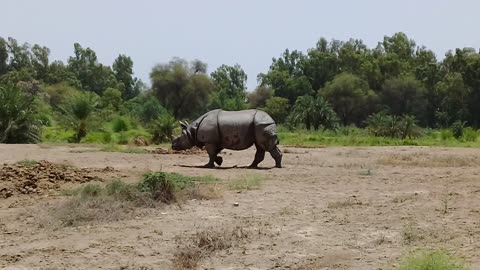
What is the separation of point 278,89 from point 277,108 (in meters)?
11.6

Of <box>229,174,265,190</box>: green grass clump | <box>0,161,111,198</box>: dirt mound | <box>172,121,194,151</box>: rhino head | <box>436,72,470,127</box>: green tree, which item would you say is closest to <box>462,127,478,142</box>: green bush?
<box>436,72,470,127</box>: green tree

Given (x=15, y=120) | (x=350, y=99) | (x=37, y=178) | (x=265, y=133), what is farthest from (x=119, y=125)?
(x=350, y=99)

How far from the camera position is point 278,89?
3369 inches

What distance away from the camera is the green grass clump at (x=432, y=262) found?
7191mm

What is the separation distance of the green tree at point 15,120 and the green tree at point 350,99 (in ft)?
142

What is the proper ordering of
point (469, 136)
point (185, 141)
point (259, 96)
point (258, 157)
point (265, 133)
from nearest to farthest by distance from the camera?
point (265, 133), point (258, 157), point (185, 141), point (469, 136), point (259, 96)

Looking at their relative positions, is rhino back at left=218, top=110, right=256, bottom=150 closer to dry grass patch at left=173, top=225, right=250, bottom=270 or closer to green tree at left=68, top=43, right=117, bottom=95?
dry grass patch at left=173, top=225, right=250, bottom=270

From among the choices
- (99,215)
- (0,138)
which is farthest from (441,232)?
(0,138)

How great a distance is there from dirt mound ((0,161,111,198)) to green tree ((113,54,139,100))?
8402 cm

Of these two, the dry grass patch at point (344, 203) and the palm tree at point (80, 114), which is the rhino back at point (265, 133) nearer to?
the dry grass patch at point (344, 203)

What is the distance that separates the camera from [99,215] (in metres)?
10.5

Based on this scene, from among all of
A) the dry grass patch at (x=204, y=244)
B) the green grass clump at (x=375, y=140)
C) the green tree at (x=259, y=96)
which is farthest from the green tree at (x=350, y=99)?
the dry grass patch at (x=204, y=244)

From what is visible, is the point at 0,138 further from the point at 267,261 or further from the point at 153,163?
the point at 267,261

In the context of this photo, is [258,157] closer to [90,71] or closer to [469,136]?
[469,136]
